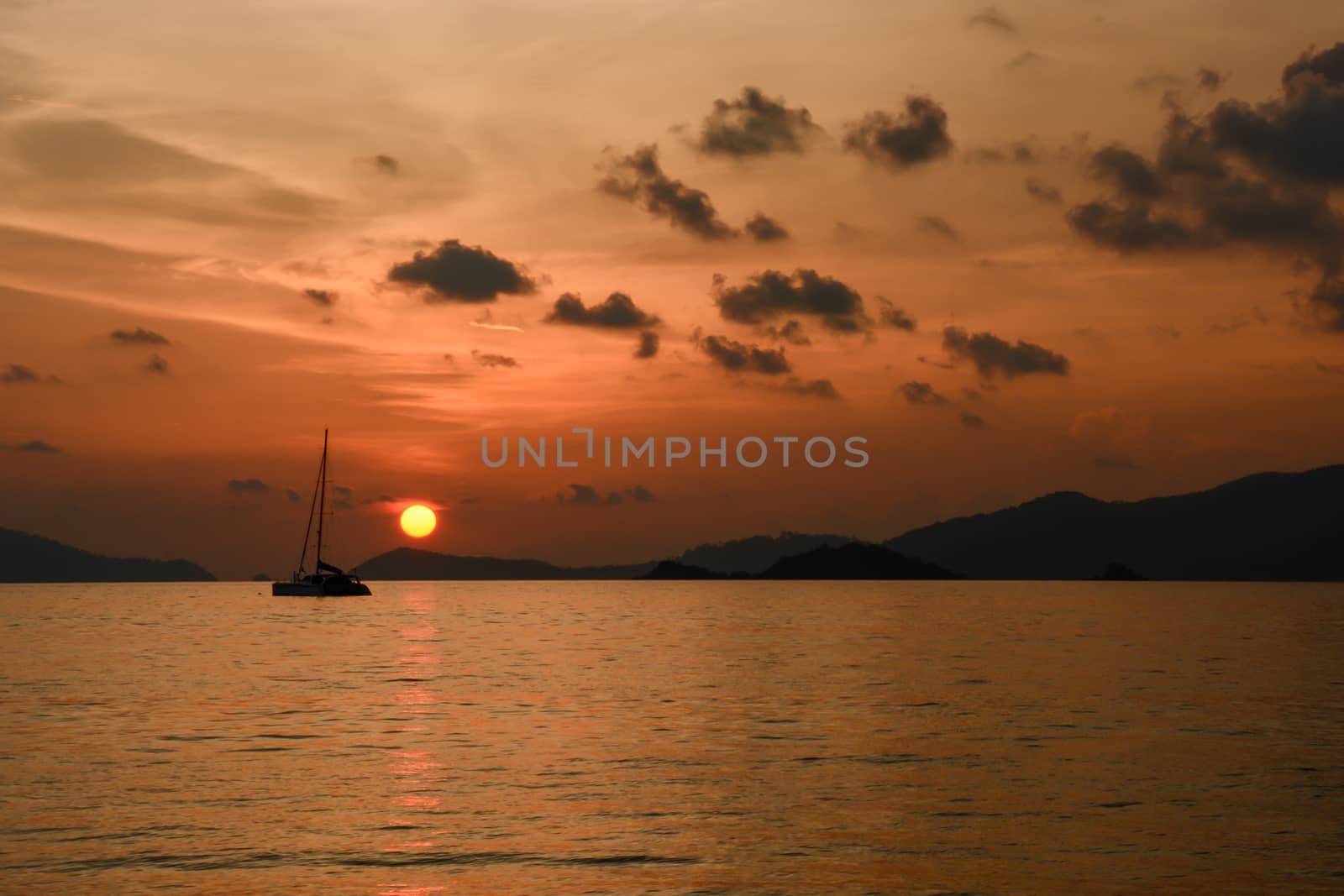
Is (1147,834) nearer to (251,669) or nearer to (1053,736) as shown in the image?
(1053,736)

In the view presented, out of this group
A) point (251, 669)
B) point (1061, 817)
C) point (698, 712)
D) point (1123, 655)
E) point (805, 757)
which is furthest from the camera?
point (1123, 655)

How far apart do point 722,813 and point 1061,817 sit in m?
8.97

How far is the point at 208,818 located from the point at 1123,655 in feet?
266

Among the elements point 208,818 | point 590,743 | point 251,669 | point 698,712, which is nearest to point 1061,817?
point 590,743

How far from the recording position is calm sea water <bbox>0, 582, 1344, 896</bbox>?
27.2m

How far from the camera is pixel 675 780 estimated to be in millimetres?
38438

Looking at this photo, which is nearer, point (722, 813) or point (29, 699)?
point (722, 813)

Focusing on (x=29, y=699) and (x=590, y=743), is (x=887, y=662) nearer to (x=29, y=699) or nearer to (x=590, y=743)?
(x=590, y=743)

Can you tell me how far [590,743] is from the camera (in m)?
46.6

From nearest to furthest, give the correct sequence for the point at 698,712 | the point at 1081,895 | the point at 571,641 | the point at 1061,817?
the point at 1081,895 < the point at 1061,817 < the point at 698,712 < the point at 571,641

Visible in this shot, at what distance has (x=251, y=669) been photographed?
86750 millimetres

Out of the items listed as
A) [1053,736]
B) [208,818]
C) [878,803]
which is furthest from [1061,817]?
[208,818]

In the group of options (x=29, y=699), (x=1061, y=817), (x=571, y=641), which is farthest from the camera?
(x=571, y=641)

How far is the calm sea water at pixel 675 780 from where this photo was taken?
27.2 metres
